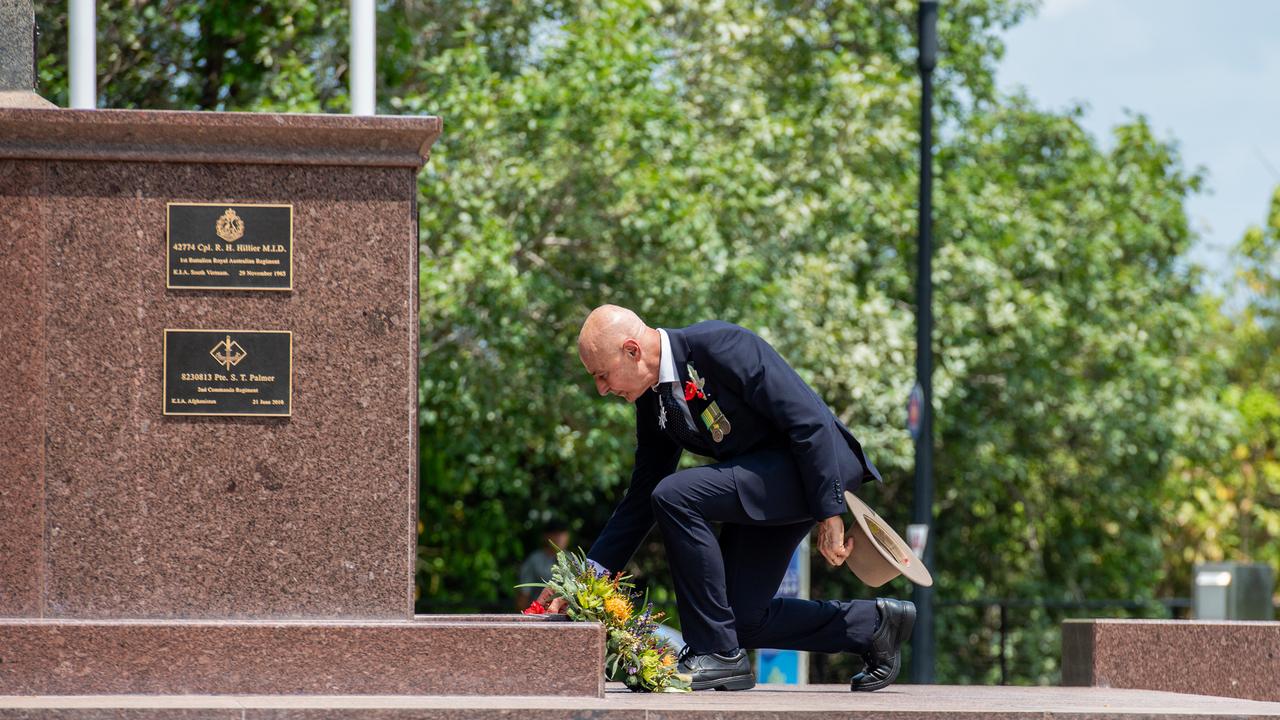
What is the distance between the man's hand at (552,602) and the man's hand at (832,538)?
0.97m

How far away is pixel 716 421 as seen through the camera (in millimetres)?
6312

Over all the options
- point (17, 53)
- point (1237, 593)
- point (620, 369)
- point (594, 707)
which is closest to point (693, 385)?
point (620, 369)

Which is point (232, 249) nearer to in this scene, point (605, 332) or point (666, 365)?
point (605, 332)

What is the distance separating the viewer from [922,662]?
15172 millimetres

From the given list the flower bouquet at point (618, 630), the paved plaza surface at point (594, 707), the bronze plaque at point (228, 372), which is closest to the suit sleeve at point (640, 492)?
the flower bouquet at point (618, 630)

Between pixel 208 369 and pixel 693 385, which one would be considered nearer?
pixel 208 369

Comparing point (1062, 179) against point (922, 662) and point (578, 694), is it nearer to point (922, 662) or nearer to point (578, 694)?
point (922, 662)

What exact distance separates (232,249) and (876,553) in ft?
8.49

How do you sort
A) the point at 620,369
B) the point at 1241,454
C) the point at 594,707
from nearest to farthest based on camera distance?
the point at 594,707
the point at 620,369
the point at 1241,454

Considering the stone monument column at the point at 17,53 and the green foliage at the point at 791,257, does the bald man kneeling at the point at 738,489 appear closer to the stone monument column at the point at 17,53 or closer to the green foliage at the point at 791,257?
the stone monument column at the point at 17,53

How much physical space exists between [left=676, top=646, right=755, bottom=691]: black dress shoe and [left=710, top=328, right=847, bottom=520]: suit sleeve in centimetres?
62

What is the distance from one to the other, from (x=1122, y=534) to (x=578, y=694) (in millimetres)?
17392

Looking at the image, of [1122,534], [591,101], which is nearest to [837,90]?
[591,101]

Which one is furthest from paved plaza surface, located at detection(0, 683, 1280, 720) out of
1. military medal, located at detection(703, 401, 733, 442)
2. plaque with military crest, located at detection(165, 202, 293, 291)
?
plaque with military crest, located at detection(165, 202, 293, 291)
